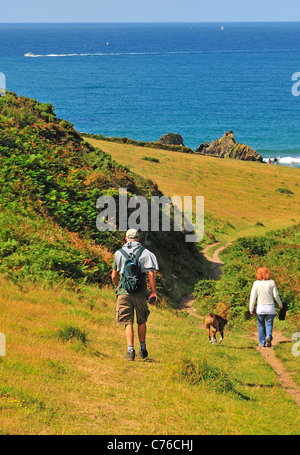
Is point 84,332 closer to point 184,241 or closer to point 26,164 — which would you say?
point 26,164

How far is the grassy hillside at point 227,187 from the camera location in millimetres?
44250

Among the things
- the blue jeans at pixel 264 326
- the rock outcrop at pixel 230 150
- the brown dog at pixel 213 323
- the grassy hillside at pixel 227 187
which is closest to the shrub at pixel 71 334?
the brown dog at pixel 213 323

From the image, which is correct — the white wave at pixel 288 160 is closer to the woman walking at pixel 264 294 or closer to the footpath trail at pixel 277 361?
the footpath trail at pixel 277 361

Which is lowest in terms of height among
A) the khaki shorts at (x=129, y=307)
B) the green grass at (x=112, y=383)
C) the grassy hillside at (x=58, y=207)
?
the green grass at (x=112, y=383)

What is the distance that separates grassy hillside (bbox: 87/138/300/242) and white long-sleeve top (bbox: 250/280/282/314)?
2577cm

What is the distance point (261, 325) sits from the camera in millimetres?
13031

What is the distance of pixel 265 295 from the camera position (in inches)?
484

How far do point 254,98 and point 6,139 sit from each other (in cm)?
16406

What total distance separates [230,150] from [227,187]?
35.4 metres

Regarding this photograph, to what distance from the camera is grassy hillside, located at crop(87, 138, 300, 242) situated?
4425 centimetres

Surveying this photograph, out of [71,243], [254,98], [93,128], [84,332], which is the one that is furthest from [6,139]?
[254,98]

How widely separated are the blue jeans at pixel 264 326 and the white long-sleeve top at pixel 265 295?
0.68 ft

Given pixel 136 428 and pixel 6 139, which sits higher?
pixel 6 139

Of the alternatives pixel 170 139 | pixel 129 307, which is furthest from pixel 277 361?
pixel 170 139
